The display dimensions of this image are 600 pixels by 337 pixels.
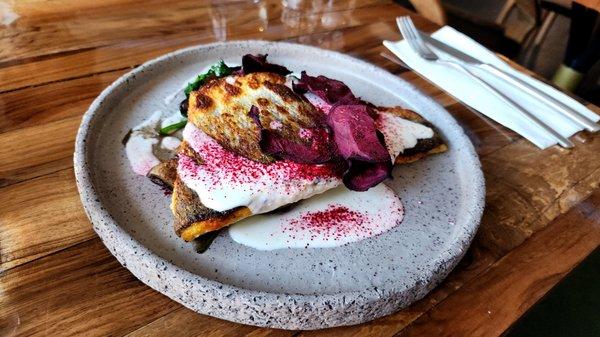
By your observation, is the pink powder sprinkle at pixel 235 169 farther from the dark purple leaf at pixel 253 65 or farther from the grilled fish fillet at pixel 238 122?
the dark purple leaf at pixel 253 65

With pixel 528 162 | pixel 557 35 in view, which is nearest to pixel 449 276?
pixel 528 162

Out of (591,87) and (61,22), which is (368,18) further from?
(591,87)

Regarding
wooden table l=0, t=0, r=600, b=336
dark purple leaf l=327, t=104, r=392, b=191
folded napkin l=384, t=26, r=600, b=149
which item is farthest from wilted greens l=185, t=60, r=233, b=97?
folded napkin l=384, t=26, r=600, b=149

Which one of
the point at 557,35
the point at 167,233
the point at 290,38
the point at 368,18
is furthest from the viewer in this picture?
the point at 557,35

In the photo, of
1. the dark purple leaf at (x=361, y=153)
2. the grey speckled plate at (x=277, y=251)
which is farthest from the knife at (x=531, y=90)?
the dark purple leaf at (x=361, y=153)

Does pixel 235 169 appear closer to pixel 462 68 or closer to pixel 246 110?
pixel 246 110

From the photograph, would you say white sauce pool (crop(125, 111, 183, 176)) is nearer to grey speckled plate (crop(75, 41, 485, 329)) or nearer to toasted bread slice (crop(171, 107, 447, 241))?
grey speckled plate (crop(75, 41, 485, 329))

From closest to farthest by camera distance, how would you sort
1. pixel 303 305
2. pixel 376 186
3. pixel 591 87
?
pixel 303 305
pixel 376 186
pixel 591 87

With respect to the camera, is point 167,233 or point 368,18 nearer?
point 167,233
